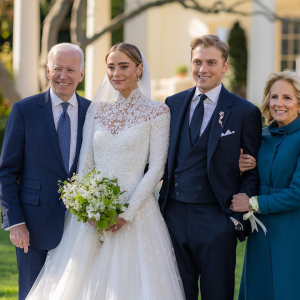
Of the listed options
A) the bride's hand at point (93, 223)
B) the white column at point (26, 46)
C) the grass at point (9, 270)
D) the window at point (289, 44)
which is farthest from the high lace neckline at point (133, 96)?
the window at point (289, 44)

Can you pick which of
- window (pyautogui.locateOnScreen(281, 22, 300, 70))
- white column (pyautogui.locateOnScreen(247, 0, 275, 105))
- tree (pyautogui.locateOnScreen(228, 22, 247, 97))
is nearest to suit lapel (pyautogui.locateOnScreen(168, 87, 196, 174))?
white column (pyautogui.locateOnScreen(247, 0, 275, 105))

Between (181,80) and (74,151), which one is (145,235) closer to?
(74,151)

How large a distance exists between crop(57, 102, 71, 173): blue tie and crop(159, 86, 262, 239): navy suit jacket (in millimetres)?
842

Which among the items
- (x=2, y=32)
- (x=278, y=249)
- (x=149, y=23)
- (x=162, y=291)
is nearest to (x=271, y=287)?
(x=278, y=249)

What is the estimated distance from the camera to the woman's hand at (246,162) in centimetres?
398

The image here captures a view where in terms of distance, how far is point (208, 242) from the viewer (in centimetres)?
394

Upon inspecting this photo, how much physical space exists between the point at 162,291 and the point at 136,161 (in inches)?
41.0

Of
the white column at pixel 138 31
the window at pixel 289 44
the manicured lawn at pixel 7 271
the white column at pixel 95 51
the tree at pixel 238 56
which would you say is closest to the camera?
the manicured lawn at pixel 7 271

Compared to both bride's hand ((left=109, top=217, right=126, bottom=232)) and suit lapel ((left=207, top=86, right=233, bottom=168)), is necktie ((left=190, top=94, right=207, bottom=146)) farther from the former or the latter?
bride's hand ((left=109, top=217, right=126, bottom=232))

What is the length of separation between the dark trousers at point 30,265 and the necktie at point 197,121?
61.2 inches

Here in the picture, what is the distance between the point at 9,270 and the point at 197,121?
11.9 feet

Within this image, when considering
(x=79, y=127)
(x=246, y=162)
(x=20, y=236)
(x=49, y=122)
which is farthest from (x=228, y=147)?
(x=20, y=236)

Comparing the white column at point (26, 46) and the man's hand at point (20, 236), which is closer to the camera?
the man's hand at point (20, 236)

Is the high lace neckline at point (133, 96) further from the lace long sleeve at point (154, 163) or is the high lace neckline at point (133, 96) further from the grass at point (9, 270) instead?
the grass at point (9, 270)
